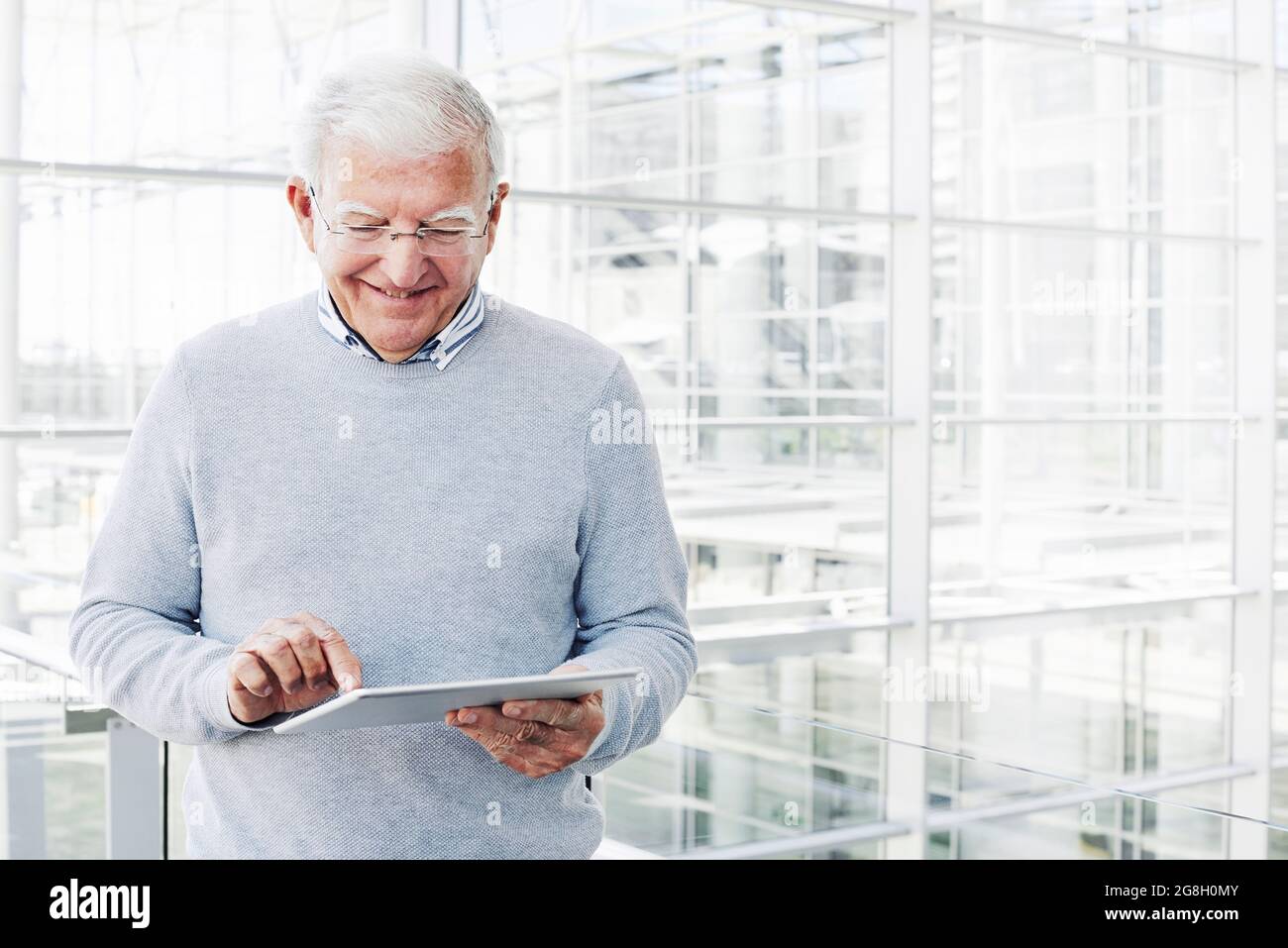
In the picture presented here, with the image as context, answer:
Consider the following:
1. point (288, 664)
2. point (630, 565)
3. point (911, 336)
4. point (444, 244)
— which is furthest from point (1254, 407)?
point (288, 664)

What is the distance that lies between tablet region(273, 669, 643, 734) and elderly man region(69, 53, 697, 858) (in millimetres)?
151

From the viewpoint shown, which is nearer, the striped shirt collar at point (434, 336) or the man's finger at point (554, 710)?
the man's finger at point (554, 710)

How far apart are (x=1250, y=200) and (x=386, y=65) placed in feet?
26.3

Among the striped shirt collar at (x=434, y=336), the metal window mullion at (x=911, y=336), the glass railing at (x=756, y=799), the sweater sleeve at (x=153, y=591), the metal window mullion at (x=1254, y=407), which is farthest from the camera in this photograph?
the metal window mullion at (x=1254, y=407)

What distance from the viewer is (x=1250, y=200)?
→ 875cm

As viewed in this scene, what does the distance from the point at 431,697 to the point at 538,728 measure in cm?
20

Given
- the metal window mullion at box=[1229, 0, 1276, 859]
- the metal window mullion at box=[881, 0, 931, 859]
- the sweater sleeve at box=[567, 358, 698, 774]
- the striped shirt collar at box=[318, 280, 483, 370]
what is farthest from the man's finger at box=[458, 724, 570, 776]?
the metal window mullion at box=[1229, 0, 1276, 859]

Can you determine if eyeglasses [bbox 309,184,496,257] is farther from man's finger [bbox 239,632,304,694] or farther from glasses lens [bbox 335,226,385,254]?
man's finger [bbox 239,632,304,694]

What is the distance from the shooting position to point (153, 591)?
1.68 metres

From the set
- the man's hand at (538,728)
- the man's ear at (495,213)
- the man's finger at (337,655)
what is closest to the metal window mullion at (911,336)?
the man's ear at (495,213)

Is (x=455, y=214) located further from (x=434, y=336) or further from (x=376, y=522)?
(x=376, y=522)

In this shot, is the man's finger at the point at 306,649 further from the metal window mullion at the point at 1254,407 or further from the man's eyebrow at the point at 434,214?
the metal window mullion at the point at 1254,407

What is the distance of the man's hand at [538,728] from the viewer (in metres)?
1.51

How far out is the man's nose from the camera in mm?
1683
